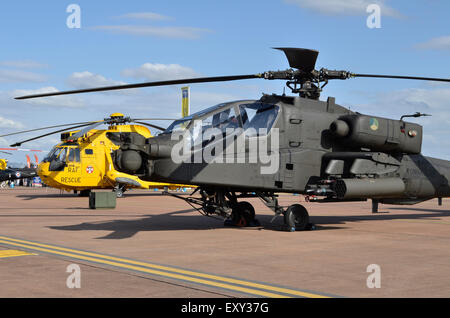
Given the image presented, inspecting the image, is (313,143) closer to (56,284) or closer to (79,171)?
(56,284)

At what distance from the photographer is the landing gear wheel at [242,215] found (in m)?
16.0

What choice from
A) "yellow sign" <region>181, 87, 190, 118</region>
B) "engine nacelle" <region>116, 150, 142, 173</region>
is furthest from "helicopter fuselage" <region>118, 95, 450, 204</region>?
"yellow sign" <region>181, 87, 190, 118</region>

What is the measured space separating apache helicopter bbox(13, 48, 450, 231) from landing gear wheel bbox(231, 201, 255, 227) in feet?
0.10

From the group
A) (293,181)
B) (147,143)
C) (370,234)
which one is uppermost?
(147,143)

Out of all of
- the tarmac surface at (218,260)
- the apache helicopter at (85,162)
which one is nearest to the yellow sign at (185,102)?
the apache helicopter at (85,162)

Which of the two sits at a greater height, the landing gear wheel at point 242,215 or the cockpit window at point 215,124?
the cockpit window at point 215,124

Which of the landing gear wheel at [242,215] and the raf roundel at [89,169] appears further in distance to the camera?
the raf roundel at [89,169]

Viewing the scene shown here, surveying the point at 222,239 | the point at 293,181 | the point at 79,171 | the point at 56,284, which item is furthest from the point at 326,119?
the point at 79,171

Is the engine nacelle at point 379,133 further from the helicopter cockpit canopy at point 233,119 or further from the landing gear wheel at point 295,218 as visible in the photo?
the landing gear wheel at point 295,218

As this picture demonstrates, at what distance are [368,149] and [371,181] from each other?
1.41 meters

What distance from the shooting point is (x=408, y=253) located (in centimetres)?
1050

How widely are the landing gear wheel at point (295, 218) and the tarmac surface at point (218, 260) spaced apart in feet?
1.19

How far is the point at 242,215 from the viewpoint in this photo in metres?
16.0

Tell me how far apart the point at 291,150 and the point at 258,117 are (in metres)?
1.31
